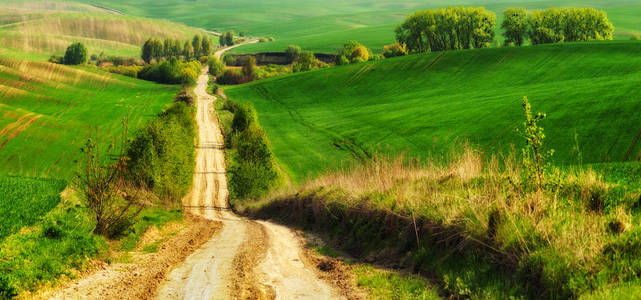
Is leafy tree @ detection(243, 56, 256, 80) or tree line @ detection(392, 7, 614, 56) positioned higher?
tree line @ detection(392, 7, 614, 56)

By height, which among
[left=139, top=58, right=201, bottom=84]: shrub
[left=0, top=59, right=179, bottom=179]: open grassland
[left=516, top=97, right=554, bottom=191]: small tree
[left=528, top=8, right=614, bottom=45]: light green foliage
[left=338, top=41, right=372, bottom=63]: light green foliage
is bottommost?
[left=0, top=59, right=179, bottom=179]: open grassland

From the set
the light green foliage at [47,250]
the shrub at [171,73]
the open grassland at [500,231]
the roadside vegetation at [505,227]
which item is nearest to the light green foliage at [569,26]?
the shrub at [171,73]

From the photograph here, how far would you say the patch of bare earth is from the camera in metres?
12.1

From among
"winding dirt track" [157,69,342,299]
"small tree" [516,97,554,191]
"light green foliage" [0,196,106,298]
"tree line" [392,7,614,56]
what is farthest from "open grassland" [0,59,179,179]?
"tree line" [392,7,614,56]

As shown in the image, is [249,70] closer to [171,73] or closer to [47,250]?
[171,73]

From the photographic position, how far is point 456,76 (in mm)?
114500

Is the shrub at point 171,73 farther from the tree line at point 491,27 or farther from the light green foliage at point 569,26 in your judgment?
the light green foliage at point 569,26

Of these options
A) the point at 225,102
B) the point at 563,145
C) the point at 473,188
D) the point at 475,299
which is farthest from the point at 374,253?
the point at 225,102

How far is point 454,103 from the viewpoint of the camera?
8712 cm

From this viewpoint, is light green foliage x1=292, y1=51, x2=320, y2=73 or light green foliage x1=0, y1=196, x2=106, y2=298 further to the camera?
light green foliage x1=292, y1=51, x2=320, y2=73

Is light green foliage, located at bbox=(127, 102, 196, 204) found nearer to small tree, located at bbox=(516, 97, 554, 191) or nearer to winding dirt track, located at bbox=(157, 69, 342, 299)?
winding dirt track, located at bbox=(157, 69, 342, 299)

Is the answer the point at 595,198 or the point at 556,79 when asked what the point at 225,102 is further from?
the point at 595,198

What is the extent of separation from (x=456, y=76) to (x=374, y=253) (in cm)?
10531

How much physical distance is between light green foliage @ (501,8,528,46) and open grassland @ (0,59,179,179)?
9834cm
